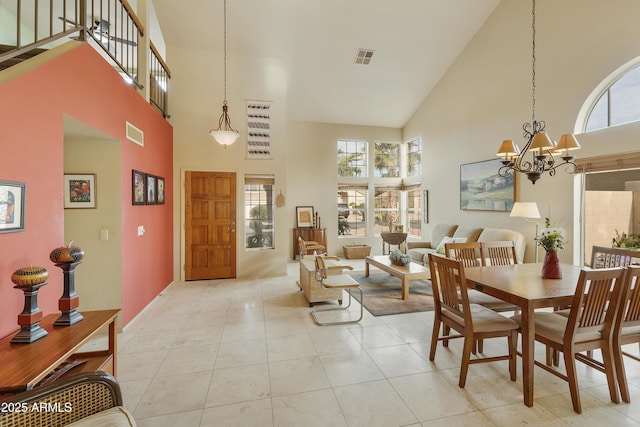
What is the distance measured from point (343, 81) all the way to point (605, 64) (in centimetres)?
422

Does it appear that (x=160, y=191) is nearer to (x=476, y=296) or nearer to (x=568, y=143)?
(x=476, y=296)

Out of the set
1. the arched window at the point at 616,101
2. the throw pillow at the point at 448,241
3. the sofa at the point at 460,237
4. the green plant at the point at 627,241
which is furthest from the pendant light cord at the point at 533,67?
the throw pillow at the point at 448,241

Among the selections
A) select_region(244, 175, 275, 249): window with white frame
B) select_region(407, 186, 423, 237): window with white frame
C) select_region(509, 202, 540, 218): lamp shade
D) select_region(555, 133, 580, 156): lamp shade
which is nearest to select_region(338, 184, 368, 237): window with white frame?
select_region(407, 186, 423, 237): window with white frame

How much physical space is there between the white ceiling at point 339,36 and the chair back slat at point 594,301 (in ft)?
15.6

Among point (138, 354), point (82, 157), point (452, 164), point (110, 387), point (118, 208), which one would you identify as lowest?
point (138, 354)

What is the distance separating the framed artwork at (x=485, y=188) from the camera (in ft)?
16.2

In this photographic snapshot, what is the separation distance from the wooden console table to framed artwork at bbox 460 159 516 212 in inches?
215

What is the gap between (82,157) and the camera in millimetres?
3104

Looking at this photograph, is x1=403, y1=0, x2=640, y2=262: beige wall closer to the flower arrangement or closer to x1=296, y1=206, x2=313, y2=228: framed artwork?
the flower arrangement

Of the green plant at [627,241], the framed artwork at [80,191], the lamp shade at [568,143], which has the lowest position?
the green plant at [627,241]

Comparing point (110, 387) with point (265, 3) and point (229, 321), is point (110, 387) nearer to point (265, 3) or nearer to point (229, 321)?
point (229, 321)

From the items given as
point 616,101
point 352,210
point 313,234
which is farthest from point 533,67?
point 313,234

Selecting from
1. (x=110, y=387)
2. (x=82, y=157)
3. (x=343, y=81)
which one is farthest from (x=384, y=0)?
(x=110, y=387)

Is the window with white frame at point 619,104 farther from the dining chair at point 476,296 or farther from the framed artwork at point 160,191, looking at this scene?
the framed artwork at point 160,191
